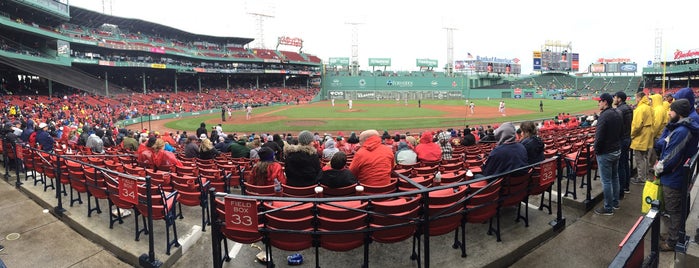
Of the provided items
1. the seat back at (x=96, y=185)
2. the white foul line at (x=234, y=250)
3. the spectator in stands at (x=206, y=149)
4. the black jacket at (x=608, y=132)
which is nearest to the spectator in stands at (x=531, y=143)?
the black jacket at (x=608, y=132)

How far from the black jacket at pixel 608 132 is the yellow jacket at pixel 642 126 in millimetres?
1322

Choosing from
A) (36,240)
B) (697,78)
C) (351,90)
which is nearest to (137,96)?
(351,90)

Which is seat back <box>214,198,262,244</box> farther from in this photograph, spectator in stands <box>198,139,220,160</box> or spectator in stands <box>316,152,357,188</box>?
spectator in stands <box>198,139,220,160</box>

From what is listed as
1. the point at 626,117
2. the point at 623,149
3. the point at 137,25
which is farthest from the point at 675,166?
the point at 137,25

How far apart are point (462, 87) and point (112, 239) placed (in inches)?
3532

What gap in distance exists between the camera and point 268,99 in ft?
219

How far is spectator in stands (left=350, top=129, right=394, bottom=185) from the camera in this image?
5.55 metres

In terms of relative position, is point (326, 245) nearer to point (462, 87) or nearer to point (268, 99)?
point (268, 99)

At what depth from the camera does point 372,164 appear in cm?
555

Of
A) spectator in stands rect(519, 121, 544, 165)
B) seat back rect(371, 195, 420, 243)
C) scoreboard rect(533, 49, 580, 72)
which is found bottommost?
seat back rect(371, 195, 420, 243)

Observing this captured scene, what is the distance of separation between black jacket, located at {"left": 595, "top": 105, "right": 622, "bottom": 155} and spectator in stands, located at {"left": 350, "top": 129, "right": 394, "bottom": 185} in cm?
364

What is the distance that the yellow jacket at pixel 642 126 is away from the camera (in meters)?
6.81

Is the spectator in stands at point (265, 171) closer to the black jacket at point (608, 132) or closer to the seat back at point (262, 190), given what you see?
the seat back at point (262, 190)

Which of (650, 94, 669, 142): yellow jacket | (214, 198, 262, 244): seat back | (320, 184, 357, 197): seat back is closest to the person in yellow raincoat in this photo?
(650, 94, 669, 142): yellow jacket
